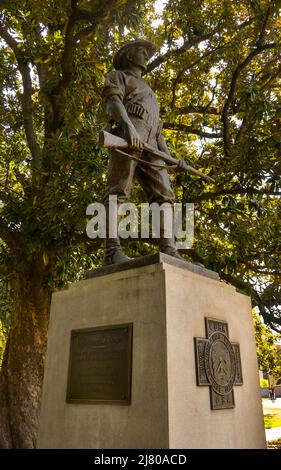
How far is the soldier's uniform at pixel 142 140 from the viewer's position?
4590mm

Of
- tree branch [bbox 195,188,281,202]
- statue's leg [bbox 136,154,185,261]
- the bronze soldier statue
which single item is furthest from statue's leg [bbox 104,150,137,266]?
tree branch [bbox 195,188,281,202]

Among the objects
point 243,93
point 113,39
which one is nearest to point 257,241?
point 243,93

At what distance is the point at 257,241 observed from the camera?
7738 millimetres

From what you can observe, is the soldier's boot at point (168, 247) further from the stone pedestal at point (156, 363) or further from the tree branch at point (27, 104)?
the tree branch at point (27, 104)

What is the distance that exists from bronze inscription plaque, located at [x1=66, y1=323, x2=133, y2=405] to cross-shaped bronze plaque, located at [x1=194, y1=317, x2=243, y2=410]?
0.65 m

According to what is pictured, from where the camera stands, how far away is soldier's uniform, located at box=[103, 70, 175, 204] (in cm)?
459

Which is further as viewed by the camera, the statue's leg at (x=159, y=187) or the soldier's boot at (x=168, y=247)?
the statue's leg at (x=159, y=187)

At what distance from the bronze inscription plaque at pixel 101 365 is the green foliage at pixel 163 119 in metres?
2.99

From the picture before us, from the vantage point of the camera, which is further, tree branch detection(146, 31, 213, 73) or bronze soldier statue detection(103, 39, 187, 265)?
tree branch detection(146, 31, 213, 73)

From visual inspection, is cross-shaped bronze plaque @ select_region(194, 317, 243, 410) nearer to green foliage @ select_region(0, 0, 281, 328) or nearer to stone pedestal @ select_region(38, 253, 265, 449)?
stone pedestal @ select_region(38, 253, 265, 449)

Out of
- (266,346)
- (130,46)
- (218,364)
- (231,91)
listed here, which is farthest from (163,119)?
(266,346)

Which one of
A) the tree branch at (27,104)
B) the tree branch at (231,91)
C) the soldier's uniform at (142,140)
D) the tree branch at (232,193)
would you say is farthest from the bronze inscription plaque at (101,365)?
the tree branch at (231,91)

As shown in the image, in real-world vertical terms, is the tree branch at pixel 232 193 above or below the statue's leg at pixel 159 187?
above
